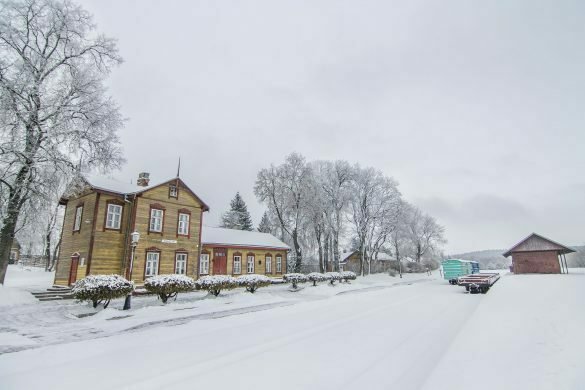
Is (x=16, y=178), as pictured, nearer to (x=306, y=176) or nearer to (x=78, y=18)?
(x=78, y=18)

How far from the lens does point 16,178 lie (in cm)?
1614

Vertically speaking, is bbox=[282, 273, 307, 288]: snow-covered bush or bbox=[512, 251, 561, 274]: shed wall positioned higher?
bbox=[512, 251, 561, 274]: shed wall

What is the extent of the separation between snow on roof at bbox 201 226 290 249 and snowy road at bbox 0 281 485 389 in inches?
727

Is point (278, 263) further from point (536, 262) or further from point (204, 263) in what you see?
point (536, 262)

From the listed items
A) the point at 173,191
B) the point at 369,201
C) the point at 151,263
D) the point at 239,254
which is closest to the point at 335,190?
the point at 369,201

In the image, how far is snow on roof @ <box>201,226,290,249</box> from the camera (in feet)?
96.0

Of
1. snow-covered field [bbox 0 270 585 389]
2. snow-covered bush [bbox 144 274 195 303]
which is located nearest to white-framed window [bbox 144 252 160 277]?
snow-covered bush [bbox 144 274 195 303]

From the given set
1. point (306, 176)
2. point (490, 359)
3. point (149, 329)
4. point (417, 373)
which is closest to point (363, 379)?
point (417, 373)

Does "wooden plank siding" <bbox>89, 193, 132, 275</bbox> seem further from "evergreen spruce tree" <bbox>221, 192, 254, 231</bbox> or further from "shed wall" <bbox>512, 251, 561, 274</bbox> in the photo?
"shed wall" <bbox>512, 251, 561, 274</bbox>

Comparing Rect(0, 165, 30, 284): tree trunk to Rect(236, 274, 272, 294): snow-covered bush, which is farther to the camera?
Rect(236, 274, 272, 294): snow-covered bush

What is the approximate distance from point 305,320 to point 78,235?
17586 mm

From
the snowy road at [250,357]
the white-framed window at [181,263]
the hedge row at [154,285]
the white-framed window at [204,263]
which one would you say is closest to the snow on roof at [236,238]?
the white-framed window at [204,263]

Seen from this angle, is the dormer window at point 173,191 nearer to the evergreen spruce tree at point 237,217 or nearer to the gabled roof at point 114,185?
the gabled roof at point 114,185

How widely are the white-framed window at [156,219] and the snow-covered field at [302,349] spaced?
31.3ft
